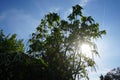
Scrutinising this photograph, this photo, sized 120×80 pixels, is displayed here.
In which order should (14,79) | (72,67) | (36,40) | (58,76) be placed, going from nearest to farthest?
(14,79)
(58,76)
(72,67)
(36,40)

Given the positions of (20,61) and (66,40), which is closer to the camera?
(20,61)

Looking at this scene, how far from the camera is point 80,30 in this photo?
1121 inches

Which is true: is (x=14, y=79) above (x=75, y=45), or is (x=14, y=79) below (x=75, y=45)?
below

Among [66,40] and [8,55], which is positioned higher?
[66,40]

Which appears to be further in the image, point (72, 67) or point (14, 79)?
point (72, 67)

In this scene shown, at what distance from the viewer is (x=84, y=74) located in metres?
28.6

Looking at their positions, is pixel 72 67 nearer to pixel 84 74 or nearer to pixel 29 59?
pixel 84 74

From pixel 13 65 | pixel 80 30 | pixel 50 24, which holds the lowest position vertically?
pixel 13 65

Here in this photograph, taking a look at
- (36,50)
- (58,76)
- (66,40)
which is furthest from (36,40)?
(58,76)

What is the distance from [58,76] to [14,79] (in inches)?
156

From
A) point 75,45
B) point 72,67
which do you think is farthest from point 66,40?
point 72,67

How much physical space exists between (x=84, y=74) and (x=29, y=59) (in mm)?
15572

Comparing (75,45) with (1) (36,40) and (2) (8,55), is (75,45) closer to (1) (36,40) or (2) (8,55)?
(1) (36,40)

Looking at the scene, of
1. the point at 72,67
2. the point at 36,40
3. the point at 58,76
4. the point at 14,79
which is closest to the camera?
the point at 14,79
